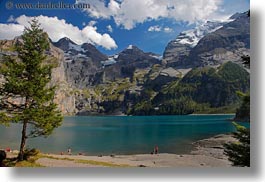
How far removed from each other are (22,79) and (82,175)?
2.96 m

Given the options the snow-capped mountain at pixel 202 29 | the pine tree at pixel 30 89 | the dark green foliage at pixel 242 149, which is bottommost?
the dark green foliage at pixel 242 149

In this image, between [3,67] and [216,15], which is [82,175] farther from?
[216,15]

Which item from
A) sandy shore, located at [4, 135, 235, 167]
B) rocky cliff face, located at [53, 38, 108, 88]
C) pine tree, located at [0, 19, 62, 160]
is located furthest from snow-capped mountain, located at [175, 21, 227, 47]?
pine tree, located at [0, 19, 62, 160]

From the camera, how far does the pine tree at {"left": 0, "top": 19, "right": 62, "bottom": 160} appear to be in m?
7.24

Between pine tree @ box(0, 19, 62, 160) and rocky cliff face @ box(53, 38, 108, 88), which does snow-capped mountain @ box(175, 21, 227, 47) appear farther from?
pine tree @ box(0, 19, 62, 160)

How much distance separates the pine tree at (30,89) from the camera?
7.24m

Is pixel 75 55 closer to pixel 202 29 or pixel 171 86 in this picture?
pixel 202 29

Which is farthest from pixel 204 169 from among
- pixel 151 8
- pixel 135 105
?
pixel 135 105

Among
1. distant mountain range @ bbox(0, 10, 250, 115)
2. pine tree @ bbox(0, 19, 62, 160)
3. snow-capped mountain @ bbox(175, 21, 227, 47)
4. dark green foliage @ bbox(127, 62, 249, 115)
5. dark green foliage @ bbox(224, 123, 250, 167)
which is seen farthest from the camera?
dark green foliage @ bbox(127, 62, 249, 115)

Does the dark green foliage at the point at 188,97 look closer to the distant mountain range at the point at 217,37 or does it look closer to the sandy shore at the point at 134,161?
the distant mountain range at the point at 217,37

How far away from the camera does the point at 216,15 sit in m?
7.96

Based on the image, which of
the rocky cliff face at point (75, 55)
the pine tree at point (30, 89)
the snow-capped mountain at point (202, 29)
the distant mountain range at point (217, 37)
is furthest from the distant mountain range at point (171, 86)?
the pine tree at point (30, 89)

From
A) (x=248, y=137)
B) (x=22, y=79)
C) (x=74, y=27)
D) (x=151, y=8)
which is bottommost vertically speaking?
(x=248, y=137)

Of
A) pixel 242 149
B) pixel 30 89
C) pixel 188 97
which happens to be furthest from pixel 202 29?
pixel 188 97
